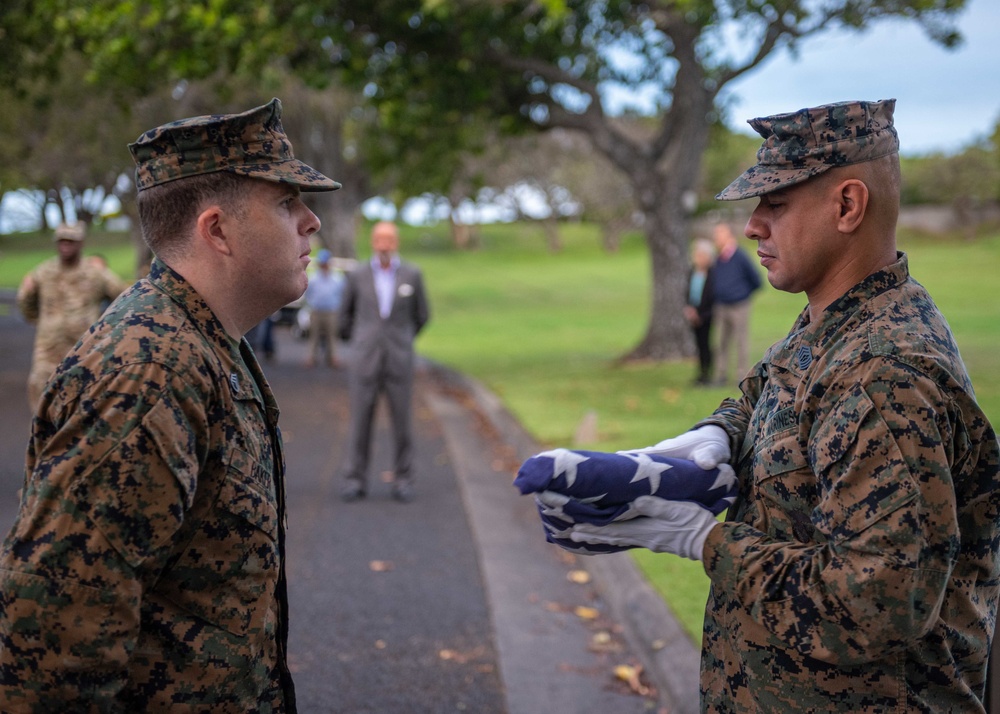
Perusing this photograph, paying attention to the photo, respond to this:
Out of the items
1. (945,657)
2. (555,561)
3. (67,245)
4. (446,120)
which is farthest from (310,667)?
(446,120)

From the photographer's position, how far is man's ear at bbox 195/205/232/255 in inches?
88.4

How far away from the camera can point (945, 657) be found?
2213 millimetres

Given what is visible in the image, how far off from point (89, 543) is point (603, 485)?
115 cm

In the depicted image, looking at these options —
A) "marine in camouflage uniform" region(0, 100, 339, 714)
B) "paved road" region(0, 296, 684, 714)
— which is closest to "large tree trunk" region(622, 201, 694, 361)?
"paved road" region(0, 296, 684, 714)

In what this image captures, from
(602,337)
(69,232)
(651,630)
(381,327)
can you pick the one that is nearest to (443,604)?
(651,630)

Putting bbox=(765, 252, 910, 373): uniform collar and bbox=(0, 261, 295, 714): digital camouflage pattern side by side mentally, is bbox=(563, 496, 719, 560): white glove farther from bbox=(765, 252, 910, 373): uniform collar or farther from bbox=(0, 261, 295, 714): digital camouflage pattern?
bbox=(0, 261, 295, 714): digital camouflage pattern

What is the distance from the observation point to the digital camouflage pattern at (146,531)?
190 centimetres

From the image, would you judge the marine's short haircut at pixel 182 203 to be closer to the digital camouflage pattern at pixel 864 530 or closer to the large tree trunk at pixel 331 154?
the digital camouflage pattern at pixel 864 530

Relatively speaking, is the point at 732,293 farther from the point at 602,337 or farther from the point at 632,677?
the point at 602,337

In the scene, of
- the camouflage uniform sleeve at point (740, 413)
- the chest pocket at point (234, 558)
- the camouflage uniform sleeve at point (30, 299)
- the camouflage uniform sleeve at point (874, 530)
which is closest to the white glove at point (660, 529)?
the camouflage uniform sleeve at point (874, 530)

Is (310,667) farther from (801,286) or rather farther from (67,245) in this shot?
(67,245)

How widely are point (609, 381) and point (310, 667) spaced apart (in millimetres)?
11004

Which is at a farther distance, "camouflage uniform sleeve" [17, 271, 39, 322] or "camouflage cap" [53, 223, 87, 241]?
"camouflage uniform sleeve" [17, 271, 39, 322]

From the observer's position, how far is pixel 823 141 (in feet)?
7.49
